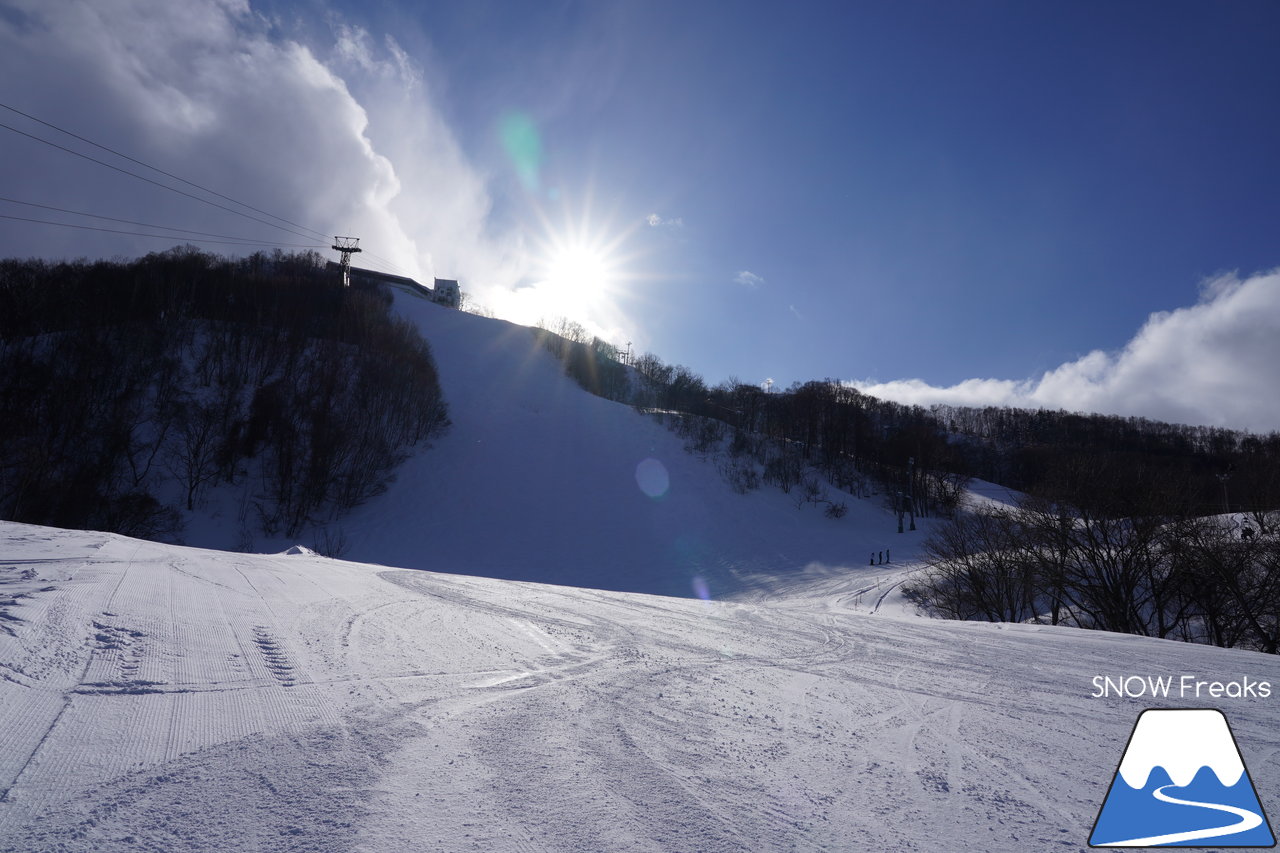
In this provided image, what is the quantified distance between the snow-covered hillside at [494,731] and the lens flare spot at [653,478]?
3272cm

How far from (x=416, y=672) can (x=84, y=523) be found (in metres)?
34.4

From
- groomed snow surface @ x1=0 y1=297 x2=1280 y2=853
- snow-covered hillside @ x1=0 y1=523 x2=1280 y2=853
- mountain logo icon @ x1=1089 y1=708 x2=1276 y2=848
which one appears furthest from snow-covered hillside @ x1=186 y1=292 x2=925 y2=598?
mountain logo icon @ x1=1089 y1=708 x2=1276 y2=848

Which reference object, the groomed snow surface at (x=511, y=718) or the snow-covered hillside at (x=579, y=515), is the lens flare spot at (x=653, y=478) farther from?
the groomed snow surface at (x=511, y=718)

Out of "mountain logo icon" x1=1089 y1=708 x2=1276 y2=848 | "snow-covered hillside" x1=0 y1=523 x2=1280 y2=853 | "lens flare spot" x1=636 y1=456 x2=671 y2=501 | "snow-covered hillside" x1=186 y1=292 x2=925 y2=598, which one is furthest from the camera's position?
"lens flare spot" x1=636 y1=456 x2=671 y2=501

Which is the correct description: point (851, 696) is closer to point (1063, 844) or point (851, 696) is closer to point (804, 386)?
point (1063, 844)

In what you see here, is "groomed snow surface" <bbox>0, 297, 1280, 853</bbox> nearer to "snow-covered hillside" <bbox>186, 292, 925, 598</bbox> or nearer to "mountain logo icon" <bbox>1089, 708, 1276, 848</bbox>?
"mountain logo icon" <bbox>1089, 708, 1276, 848</bbox>

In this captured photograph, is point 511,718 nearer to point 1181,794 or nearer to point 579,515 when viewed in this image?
point 1181,794

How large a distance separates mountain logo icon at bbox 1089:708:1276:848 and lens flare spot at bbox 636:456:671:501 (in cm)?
3484

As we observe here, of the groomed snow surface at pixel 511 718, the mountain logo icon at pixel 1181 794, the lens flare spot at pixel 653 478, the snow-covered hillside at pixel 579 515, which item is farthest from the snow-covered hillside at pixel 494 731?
the lens flare spot at pixel 653 478

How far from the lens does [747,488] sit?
42.6 m

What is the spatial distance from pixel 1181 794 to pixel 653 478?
37983mm

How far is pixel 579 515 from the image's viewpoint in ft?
113

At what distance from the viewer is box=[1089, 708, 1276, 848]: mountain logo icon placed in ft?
7.76

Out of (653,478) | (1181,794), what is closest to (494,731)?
(1181,794)
